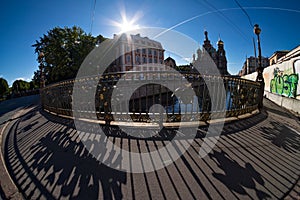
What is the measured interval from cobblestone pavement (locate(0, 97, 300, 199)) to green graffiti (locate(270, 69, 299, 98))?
199 inches

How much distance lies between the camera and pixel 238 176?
208 cm

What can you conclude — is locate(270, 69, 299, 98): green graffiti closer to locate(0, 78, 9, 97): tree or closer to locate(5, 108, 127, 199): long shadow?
locate(5, 108, 127, 199): long shadow

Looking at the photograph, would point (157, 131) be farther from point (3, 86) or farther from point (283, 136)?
point (3, 86)

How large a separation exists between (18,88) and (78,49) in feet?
123

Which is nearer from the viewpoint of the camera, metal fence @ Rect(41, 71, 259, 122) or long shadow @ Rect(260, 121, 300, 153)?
long shadow @ Rect(260, 121, 300, 153)

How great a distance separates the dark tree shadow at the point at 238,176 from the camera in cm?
186

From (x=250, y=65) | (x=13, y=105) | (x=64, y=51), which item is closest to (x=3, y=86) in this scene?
(x=64, y=51)

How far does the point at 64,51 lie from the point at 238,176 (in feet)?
93.7

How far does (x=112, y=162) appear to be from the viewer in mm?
2480

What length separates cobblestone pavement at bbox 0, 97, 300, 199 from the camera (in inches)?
72.7

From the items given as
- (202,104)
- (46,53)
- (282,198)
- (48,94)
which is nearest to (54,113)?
(48,94)

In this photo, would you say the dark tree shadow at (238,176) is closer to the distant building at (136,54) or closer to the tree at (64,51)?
the tree at (64,51)

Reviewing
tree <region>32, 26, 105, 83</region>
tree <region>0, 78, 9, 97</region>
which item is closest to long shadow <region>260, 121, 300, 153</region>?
tree <region>32, 26, 105, 83</region>

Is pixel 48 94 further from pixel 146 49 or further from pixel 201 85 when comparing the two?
pixel 146 49
